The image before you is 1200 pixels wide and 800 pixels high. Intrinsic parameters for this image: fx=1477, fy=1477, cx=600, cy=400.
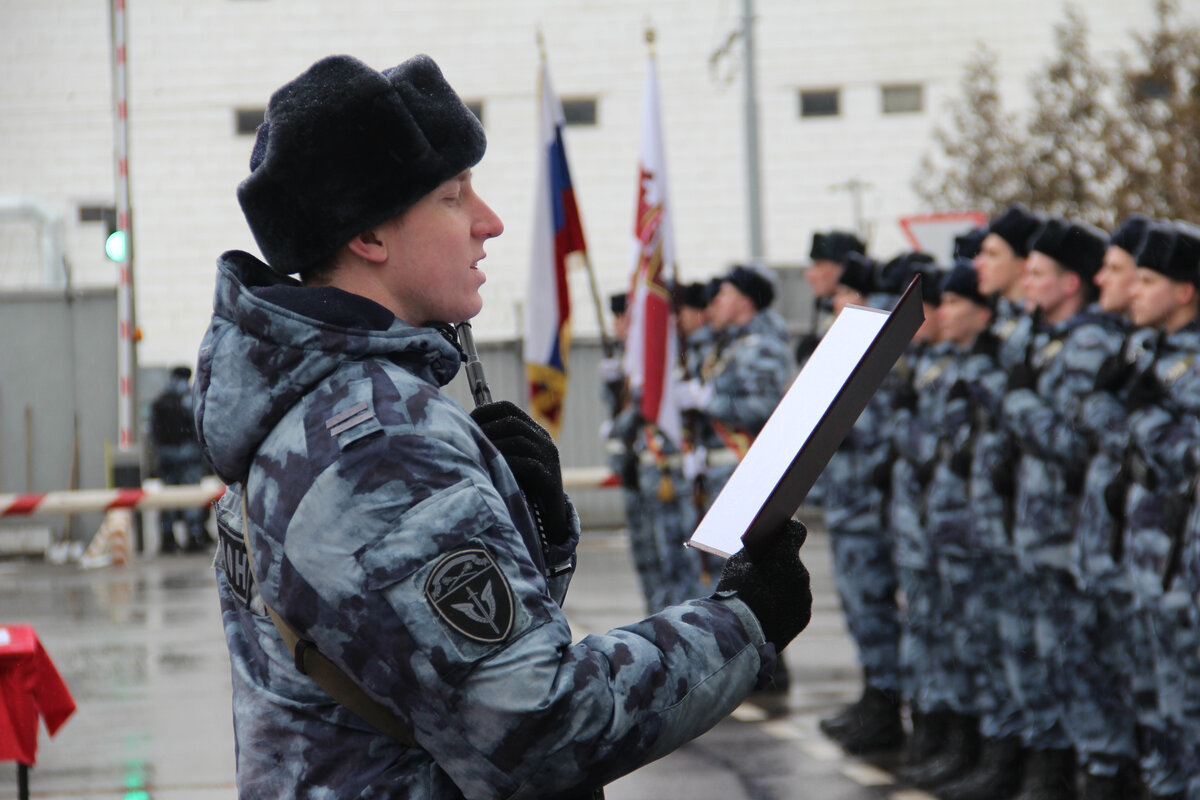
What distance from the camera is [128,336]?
44.7 ft

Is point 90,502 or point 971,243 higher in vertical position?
point 971,243

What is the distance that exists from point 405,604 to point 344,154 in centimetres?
58

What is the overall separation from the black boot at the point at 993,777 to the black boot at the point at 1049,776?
8 centimetres

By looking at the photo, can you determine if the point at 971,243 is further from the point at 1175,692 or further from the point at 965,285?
the point at 1175,692

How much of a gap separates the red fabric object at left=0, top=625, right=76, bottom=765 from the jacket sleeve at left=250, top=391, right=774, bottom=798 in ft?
11.9

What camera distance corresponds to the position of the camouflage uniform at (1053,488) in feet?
18.0

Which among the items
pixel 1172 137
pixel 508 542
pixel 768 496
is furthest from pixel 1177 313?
pixel 1172 137

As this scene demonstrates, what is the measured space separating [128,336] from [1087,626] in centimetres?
1025

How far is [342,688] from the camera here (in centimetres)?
175

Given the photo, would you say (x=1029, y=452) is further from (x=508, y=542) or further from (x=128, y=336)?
(x=128, y=336)

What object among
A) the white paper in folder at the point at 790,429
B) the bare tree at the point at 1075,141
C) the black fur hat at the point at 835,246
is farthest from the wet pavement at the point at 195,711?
the bare tree at the point at 1075,141

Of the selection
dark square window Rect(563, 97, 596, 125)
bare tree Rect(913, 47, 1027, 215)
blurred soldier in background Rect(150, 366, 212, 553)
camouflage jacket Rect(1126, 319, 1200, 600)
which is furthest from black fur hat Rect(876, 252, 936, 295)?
dark square window Rect(563, 97, 596, 125)

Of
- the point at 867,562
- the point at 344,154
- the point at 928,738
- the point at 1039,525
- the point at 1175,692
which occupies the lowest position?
the point at 928,738

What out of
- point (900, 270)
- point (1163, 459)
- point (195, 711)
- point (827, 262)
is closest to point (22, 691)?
point (195, 711)
